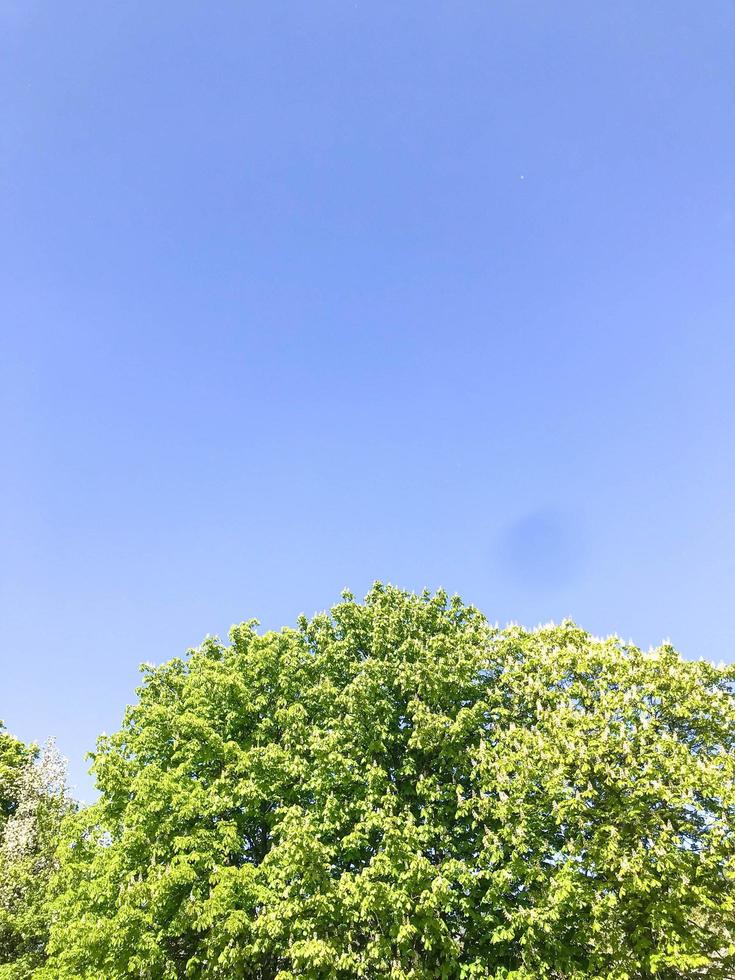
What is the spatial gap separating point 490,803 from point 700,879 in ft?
20.9

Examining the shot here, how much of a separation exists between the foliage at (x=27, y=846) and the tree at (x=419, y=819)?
7.58m

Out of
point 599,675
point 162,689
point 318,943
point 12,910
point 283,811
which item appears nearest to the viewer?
point 318,943

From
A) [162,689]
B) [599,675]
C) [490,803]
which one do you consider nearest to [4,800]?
[162,689]

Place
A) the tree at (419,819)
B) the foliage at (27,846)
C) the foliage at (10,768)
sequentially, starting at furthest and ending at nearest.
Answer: the foliage at (10,768) → the foliage at (27,846) → the tree at (419,819)

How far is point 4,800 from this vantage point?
3891 centimetres

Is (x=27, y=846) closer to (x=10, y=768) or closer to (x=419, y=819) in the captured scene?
(x=10, y=768)

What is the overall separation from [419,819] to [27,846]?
27.8 m

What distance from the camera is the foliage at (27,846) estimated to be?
3102 cm

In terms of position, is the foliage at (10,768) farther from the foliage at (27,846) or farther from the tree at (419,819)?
the tree at (419,819)

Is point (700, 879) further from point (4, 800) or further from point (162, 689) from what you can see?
point (4, 800)

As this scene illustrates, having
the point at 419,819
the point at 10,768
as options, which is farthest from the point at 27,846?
the point at 419,819

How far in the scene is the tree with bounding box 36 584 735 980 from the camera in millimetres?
18000

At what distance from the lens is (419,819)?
2075cm

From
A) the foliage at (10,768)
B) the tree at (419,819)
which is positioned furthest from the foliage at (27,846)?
the tree at (419,819)
